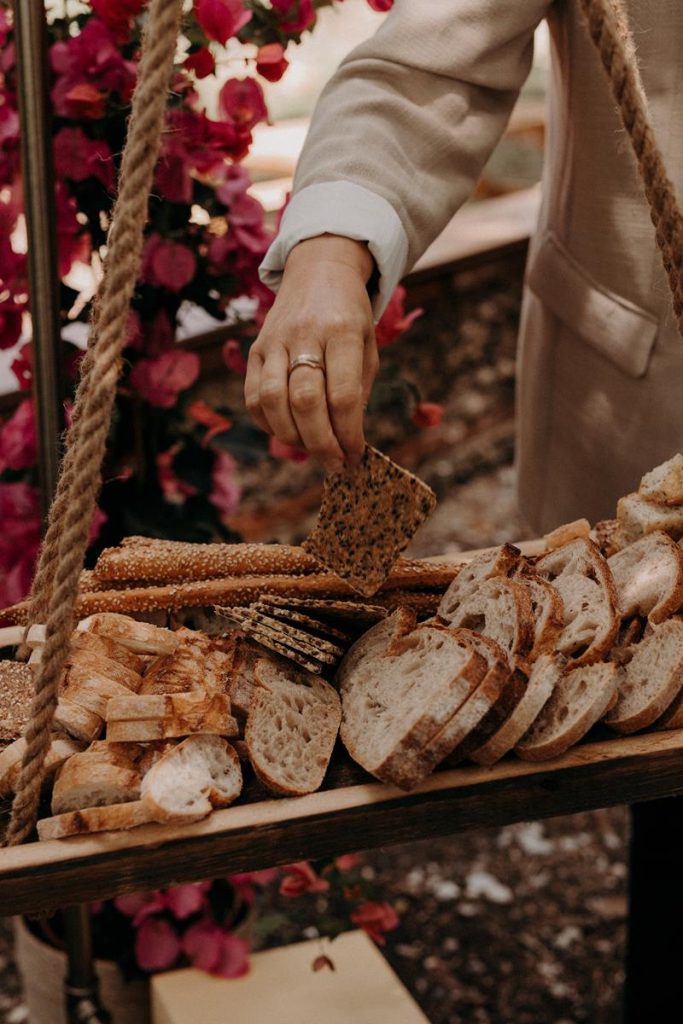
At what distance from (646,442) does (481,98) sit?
19.8 inches

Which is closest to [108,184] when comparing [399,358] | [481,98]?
[481,98]

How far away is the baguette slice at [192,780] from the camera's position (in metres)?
0.93

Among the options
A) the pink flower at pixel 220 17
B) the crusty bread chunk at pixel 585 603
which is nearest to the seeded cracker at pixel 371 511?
the crusty bread chunk at pixel 585 603

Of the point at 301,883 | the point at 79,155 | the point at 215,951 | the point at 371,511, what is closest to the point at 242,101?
the point at 79,155

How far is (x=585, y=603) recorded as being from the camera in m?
1.12

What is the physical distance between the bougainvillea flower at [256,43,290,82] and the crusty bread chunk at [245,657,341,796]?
36.1 inches

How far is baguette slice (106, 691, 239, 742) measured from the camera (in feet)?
3.22

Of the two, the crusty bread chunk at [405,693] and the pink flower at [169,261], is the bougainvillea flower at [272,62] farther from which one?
the crusty bread chunk at [405,693]

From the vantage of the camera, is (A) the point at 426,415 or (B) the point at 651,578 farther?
(A) the point at 426,415

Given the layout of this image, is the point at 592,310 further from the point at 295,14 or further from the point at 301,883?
the point at 301,883

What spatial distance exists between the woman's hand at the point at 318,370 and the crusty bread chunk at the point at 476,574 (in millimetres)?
204

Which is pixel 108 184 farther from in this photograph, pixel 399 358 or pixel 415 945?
pixel 399 358

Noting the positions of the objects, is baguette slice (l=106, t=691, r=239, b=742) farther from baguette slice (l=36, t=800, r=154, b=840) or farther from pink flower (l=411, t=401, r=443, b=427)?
pink flower (l=411, t=401, r=443, b=427)

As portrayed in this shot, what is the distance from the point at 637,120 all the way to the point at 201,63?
0.80m
